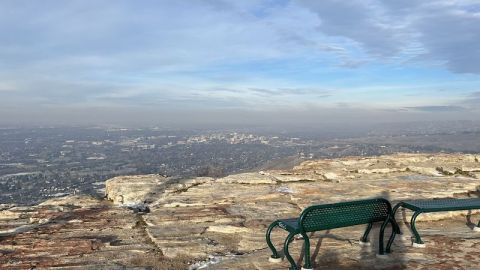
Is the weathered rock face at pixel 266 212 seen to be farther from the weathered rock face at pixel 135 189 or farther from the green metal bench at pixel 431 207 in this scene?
the green metal bench at pixel 431 207

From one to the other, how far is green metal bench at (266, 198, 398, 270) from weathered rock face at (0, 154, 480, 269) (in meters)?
0.46

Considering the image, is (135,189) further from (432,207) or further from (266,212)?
(432,207)

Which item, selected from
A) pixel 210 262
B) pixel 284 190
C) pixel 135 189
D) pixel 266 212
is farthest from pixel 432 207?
pixel 135 189

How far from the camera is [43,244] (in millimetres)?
7254

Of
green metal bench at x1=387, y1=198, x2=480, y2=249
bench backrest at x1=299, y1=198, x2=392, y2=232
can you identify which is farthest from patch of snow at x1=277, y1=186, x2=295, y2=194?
bench backrest at x1=299, y1=198, x2=392, y2=232

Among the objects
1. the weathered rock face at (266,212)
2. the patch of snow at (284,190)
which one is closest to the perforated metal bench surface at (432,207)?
the weathered rock face at (266,212)

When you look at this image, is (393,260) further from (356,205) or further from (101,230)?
(101,230)

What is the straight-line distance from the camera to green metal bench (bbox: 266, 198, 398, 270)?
5906 mm

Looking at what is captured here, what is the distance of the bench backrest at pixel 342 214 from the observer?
236 inches

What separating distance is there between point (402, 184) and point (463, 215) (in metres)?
2.85

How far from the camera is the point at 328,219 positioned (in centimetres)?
622

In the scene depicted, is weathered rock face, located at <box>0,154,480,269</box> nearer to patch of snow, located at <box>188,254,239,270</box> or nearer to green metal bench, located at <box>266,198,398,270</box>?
patch of snow, located at <box>188,254,239,270</box>

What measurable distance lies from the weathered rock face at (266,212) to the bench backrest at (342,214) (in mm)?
610

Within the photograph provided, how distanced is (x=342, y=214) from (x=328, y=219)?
269 mm
